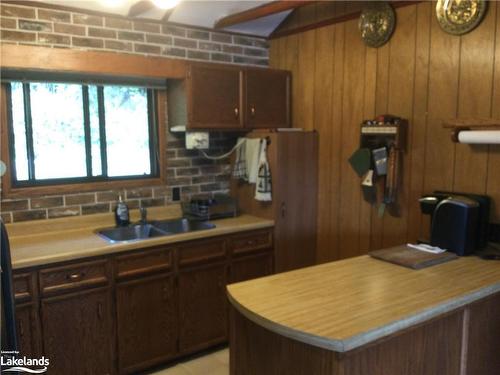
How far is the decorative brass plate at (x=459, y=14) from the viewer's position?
8.08ft

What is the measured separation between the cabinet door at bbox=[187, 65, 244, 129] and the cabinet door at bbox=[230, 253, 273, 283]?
39.4 inches

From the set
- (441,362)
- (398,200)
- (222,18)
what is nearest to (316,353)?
(441,362)

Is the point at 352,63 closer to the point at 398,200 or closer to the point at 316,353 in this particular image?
the point at 398,200

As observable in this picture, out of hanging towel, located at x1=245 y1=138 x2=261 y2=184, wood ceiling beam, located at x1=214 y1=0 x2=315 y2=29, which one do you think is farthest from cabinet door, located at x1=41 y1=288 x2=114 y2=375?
wood ceiling beam, located at x1=214 y1=0 x2=315 y2=29

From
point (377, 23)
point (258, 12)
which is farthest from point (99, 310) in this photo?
point (377, 23)

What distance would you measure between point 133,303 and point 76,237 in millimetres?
559

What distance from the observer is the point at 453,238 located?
7.73 feet

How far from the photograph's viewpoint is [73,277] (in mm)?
2516

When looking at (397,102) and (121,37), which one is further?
(121,37)

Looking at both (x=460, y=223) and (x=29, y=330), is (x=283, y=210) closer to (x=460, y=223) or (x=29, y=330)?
(x=460, y=223)

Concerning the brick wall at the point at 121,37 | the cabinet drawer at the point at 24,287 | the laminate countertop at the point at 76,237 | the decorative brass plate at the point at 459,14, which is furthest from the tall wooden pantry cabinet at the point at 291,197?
the cabinet drawer at the point at 24,287

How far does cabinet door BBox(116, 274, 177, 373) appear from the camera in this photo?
273 centimetres

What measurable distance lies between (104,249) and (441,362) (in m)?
1.82

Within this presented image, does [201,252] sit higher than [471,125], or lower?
lower
